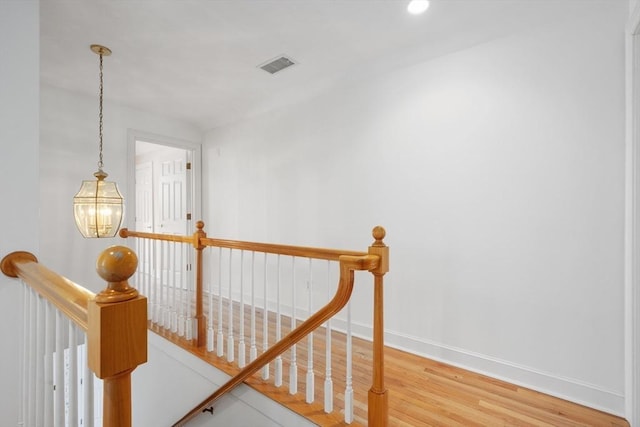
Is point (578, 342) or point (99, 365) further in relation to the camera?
point (578, 342)

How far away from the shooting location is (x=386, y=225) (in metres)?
2.80

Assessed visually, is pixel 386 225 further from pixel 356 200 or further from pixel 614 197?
pixel 614 197

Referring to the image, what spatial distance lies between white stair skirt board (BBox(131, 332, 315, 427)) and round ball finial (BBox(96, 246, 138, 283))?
5.18 ft

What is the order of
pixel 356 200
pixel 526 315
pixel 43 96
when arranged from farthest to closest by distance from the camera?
pixel 43 96 < pixel 356 200 < pixel 526 315

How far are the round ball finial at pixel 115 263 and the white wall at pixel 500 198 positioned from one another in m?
2.36

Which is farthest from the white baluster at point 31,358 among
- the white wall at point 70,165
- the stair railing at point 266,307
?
the white wall at point 70,165

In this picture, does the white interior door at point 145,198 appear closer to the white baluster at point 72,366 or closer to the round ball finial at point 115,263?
the white baluster at point 72,366

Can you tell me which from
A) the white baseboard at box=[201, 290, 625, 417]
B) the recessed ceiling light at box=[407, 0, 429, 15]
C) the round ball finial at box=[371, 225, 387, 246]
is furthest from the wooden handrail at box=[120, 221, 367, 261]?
the recessed ceiling light at box=[407, 0, 429, 15]

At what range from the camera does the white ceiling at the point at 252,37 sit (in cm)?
203

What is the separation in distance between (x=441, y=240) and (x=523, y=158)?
0.84 meters

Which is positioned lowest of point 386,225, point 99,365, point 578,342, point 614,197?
point 578,342

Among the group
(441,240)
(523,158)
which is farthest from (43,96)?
(523,158)

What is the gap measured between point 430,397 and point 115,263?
83.9 inches

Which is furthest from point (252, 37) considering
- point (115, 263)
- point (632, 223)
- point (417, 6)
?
point (632, 223)
